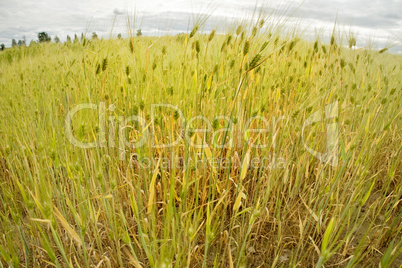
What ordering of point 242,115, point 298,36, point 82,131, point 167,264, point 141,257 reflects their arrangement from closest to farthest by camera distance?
1. point 167,264
2. point 82,131
3. point 141,257
4. point 242,115
5. point 298,36

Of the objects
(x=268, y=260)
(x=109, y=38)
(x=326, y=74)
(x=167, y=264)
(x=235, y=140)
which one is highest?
(x=109, y=38)

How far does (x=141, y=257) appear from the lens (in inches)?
40.9

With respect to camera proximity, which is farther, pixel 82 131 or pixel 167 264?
pixel 82 131

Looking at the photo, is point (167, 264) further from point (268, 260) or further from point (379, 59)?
point (379, 59)

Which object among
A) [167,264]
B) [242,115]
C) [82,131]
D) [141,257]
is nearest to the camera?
[167,264]

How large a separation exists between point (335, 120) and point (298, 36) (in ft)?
2.35

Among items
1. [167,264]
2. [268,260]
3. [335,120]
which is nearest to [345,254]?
[268,260]

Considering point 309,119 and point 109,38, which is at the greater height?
point 109,38

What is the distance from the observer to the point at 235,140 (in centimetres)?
135

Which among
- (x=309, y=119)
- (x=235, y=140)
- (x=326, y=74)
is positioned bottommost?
(x=235, y=140)

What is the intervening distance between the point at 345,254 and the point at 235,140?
70cm

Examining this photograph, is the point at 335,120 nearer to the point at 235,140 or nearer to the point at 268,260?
the point at 235,140

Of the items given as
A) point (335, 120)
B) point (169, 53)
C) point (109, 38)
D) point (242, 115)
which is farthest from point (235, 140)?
point (169, 53)

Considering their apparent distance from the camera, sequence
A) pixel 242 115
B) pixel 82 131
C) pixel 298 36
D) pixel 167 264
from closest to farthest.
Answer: pixel 167 264 → pixel 82 131 → pixel 242 115 → pixel 298 36
